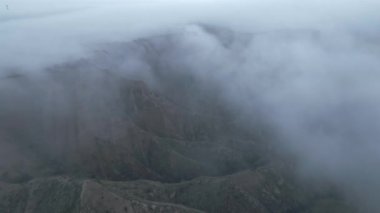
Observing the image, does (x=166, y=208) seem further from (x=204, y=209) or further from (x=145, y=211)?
(x=204, y=209)

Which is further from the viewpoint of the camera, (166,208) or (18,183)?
(18,183)

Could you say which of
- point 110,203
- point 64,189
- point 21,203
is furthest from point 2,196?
point 110,203

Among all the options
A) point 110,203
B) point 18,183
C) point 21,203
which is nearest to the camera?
point 110,203

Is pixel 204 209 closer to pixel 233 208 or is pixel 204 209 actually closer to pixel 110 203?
pixel 233 208

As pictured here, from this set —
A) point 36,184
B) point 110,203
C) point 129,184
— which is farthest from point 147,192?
point 36,184

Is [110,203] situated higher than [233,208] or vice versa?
[110,203]

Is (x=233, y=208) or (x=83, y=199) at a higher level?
(x=83, y=199)

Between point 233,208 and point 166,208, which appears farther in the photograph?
point 233,208

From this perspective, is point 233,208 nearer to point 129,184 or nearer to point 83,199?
point 129,184

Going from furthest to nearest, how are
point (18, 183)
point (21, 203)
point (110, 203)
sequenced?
1. point (18, 183)
2. point (21, 203)
3. point (110, 203)
